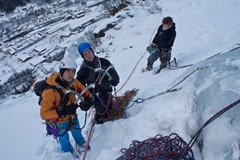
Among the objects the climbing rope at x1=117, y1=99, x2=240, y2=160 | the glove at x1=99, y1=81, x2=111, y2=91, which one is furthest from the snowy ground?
the glove at x1=99, y1=81, x2=111, y2=91

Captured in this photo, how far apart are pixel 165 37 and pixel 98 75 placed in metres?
2.29

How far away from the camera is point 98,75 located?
3045mm

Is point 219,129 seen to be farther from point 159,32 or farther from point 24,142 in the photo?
point 24,142

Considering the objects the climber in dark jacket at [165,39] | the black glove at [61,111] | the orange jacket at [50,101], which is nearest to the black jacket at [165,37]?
the climber in dark jacket at [165,39]

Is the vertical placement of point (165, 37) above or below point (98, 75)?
below

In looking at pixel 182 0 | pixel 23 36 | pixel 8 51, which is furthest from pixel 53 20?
pixel 182 0

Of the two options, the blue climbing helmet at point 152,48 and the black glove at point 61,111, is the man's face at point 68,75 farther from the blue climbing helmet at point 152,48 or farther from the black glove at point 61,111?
the blue climbing helmet at point 152,48

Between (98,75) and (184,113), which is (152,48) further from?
(184,113)

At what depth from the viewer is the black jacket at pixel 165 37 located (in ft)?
14.5

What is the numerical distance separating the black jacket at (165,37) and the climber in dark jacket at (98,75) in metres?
2.00

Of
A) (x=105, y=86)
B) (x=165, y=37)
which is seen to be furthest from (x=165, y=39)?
(x=105, y=86)

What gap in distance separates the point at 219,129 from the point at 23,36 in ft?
203

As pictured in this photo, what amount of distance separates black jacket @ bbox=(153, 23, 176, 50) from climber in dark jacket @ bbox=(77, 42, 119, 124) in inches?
78.6

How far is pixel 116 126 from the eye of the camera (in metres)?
3.10
